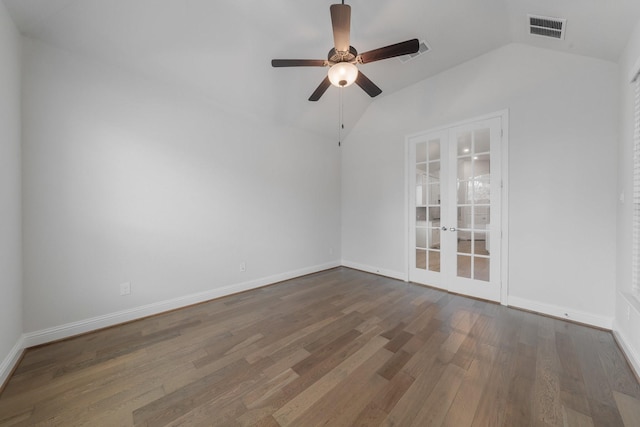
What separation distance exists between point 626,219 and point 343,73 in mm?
2784

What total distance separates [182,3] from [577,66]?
399 centimetres

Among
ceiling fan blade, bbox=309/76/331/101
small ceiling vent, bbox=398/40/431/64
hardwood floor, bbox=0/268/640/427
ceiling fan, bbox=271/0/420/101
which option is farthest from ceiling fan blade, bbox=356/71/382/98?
hardwood floor, bbox=0/268/640/427

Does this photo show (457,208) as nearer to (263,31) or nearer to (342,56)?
(342,56)

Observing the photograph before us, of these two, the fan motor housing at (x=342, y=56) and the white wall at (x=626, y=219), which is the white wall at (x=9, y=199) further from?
the white wall at (x=626, y=219)

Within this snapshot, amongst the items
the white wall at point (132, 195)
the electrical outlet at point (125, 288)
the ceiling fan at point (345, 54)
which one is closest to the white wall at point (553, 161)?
the ceiling fan at point (345, 54)

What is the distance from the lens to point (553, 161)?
256 cm

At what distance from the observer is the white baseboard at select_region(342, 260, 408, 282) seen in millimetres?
3915

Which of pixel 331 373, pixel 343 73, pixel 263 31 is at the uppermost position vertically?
pixel 263 31

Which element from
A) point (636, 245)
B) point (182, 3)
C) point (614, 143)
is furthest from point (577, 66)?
point (182, 3)

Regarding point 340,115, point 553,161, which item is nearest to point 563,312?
point 553,161

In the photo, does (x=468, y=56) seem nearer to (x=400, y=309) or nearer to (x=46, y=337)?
(x=400, y=309)

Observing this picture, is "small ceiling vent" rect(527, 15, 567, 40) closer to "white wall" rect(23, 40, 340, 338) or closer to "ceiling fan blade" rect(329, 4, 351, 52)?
"ceiling fan blade" rect(329, 4, 351, 52)

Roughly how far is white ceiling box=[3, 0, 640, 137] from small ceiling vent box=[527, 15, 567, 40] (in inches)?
2.6

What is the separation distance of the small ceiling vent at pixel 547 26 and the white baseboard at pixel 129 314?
14.3ft
